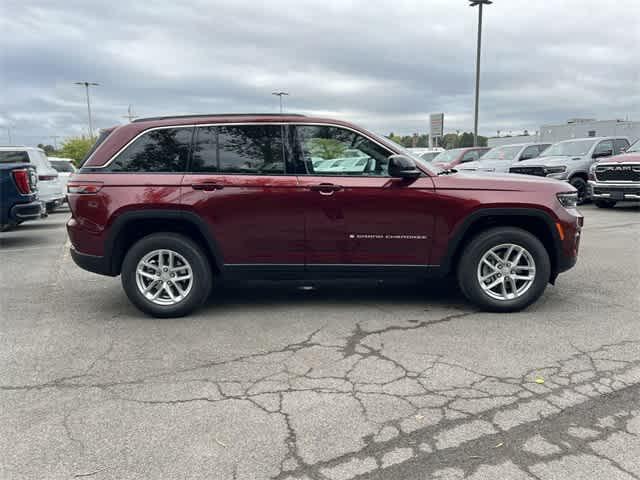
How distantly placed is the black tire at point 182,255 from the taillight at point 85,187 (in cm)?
62

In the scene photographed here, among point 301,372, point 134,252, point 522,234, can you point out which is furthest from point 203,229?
point 522,234

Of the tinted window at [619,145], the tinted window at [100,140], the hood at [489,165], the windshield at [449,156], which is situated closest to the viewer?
the tinted window at [100,140]

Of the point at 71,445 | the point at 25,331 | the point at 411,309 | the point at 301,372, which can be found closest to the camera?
the point at 71,445

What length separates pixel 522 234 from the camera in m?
4.71

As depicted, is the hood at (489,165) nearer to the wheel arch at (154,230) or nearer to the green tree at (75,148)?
the wheel arch at (154,230)

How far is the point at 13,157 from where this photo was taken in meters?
12.0

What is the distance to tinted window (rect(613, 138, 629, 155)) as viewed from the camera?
1529 centimetres

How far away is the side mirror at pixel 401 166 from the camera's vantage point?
4.48m

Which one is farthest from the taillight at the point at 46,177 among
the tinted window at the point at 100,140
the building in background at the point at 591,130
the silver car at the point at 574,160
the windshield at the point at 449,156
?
the building in background at the point at 591,130

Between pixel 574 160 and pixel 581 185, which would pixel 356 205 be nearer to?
pixel 574 160

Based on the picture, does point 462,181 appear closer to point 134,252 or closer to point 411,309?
point 411,309

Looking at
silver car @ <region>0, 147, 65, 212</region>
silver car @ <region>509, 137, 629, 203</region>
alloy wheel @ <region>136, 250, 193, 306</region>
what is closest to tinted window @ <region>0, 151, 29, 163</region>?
silver car @ <region>0, 147, 65, 212</region>

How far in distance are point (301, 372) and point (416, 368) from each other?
82cm

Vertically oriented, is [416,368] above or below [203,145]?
below
